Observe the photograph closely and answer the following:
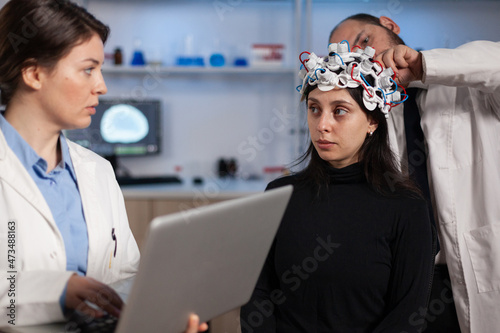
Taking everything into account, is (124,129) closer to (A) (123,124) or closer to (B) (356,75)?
(A) (123,124)

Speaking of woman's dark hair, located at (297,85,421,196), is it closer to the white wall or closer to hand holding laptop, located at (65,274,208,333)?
hand holding laptop, located at (65,274,208,333)

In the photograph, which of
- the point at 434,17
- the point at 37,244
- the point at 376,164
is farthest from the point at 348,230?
the point at 434,17

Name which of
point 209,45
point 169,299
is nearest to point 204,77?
point 209,45

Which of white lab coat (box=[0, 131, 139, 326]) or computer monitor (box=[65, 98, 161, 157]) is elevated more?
computer monitor (box=[65, 98, 161, 157])

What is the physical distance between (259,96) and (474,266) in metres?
2.44

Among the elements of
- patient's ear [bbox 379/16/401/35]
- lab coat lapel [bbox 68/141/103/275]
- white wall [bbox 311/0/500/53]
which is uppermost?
white wall [bbox 311/0/500/53]

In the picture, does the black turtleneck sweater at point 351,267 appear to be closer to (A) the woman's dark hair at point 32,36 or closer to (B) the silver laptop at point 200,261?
(B) the silver laptop at point 200,261

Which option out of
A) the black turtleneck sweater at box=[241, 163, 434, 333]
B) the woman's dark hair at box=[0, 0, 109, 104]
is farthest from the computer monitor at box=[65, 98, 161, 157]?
the woman's dark hair at box=[0, 0, 109, 104]

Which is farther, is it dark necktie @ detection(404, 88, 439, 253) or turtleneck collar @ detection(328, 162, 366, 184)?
dark necktie @ detection(404, 88, 439, 253)

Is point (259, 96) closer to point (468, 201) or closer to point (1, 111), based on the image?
point (468, 201)

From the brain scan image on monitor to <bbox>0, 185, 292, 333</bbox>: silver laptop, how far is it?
101 inches

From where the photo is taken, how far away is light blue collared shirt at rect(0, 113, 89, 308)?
1131 mm

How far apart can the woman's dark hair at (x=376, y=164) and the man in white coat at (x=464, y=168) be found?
14cm

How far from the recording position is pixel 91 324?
3.35 ft
